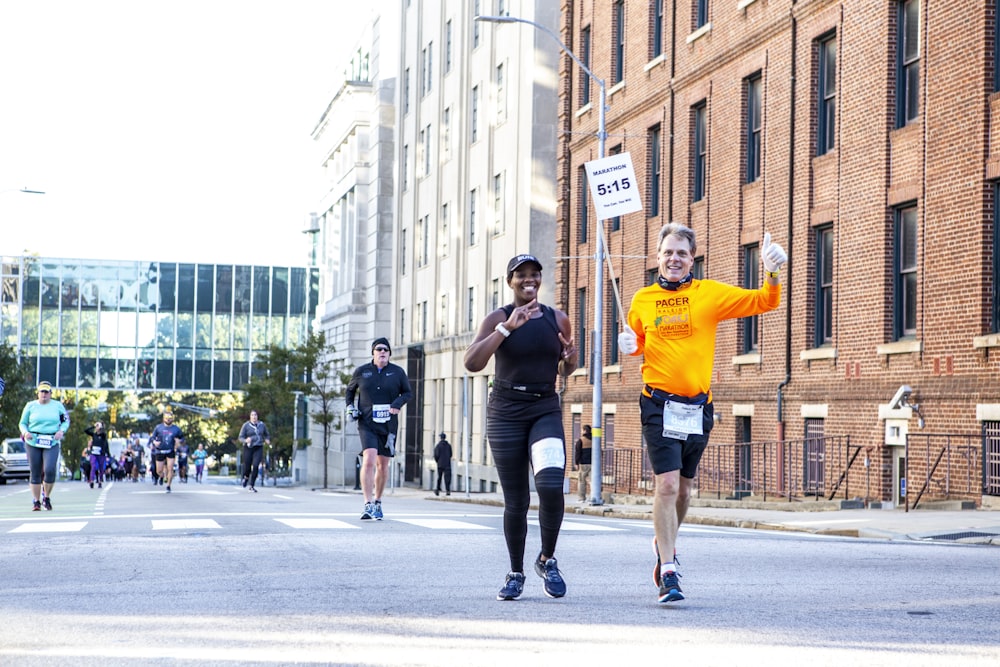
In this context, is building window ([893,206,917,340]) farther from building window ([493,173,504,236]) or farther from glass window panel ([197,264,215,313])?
glass window panel ([197,264,215,313])

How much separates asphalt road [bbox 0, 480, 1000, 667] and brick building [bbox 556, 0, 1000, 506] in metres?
9.06

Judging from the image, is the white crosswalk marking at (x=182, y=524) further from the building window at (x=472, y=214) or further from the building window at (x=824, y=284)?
the building window at (x=472, y=214)

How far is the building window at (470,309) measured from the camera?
5266 cm

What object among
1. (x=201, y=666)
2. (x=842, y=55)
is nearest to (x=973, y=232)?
(x=842, y=55)

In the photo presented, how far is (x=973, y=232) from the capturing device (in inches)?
872

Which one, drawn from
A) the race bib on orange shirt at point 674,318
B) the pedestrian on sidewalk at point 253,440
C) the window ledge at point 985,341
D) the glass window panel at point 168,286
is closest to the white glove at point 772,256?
the race bib on orange shirt at point 674,318

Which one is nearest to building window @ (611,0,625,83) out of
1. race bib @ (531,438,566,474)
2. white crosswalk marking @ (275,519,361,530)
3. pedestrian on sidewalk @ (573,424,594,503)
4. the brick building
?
the brick building

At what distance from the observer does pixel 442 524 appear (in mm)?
16641

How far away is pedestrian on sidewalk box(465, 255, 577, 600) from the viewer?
876 cm

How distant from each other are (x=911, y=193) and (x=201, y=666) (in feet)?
63.8

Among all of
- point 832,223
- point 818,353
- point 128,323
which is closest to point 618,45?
point 832,223

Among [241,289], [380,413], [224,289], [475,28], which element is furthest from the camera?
[241,289]

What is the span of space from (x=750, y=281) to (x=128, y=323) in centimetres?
5587

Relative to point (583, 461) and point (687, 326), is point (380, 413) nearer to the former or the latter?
point (687, 326)
